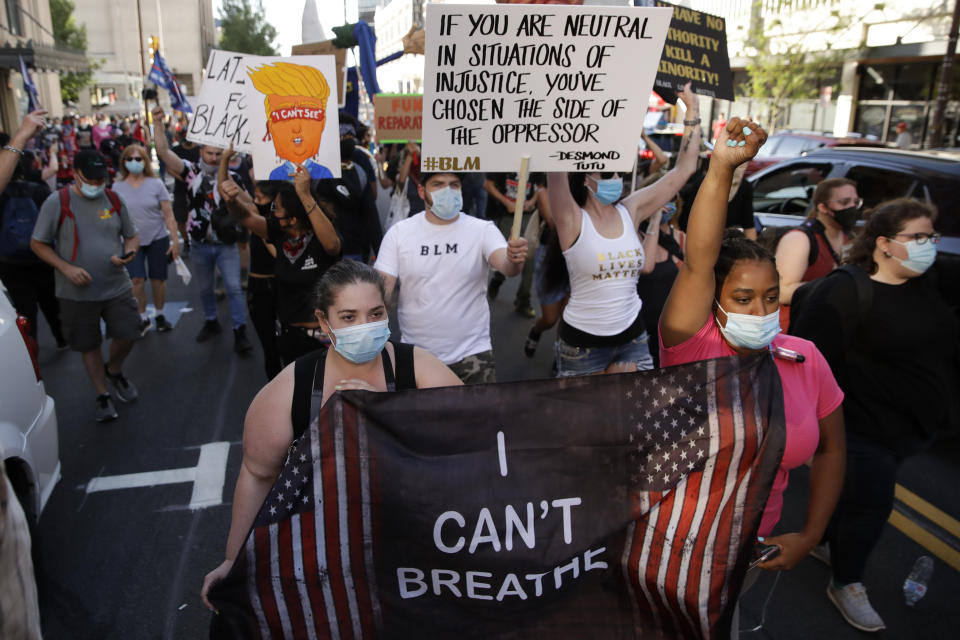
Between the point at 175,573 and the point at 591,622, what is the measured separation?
246 centimetres

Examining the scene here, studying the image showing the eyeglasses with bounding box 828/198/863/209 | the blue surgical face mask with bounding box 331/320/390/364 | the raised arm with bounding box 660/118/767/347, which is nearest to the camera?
the raised arm with bounding box 660/118/767/347

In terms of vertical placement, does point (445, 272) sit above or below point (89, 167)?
below

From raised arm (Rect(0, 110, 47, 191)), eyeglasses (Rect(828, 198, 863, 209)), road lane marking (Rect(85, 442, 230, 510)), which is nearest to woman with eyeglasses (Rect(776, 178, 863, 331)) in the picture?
eyeglasses (Rect(828, 198, 863, 209))

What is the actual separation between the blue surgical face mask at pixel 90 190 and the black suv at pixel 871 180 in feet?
18.0

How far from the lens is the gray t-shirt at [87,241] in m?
5.45

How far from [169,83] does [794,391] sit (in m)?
12.0

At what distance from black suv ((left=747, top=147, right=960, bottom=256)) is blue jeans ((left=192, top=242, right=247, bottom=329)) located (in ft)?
16.3

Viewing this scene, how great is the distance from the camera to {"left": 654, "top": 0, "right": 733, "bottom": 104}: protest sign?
522 centimetres

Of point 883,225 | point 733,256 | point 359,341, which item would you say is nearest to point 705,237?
point 733,256

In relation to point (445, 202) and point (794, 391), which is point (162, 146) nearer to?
point (445, 202)

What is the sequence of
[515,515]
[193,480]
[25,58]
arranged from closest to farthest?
[515,515]
[193,480]
[25,58]

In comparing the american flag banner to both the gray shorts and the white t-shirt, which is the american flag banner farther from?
the gray shorts

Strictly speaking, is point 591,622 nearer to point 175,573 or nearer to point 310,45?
point 175,573

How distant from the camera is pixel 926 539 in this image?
13.3 ft
